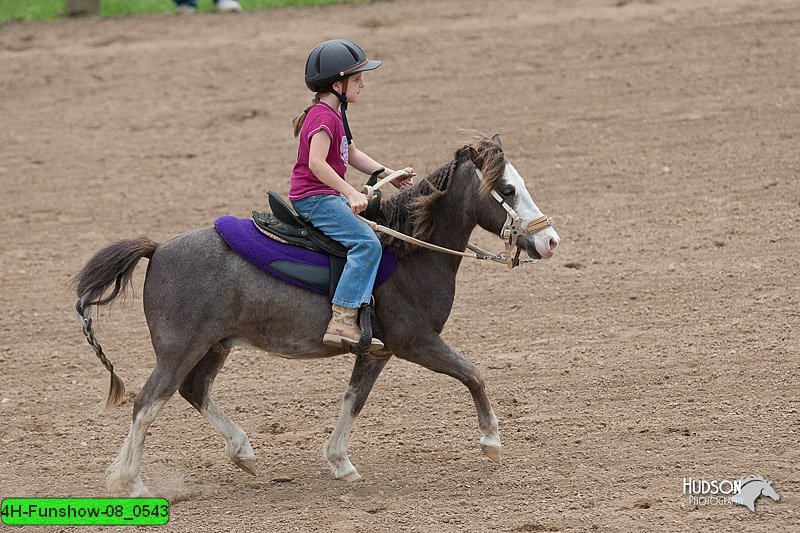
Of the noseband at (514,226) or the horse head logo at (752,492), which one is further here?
the noseband at (514,226)

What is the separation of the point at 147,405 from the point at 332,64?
2.40m

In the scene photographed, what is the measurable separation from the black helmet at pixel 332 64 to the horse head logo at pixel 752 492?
3369 millimetres

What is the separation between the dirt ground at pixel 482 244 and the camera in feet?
22.3

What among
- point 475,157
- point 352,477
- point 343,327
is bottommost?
point 352,477

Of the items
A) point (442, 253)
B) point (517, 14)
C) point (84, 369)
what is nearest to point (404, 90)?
point (517, 14)

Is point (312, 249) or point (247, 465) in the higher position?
point (312, 249)

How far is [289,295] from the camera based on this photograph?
6.64 m

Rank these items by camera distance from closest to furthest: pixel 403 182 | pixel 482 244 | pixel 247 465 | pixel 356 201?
pixel 356 201 → pixel 247 465 → pixel 403 182 → pixel 482 244

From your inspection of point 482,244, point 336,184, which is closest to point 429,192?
point 336,184

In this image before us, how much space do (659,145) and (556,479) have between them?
6.36 meters

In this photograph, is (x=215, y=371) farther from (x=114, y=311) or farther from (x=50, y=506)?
(x=114, y=311)

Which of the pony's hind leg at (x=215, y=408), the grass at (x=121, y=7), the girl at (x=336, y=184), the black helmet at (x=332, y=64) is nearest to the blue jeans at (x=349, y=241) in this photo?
the girl at (x=336, y=184)

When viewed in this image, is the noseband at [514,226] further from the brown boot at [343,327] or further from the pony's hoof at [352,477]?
the pony's hoof at [352,477]

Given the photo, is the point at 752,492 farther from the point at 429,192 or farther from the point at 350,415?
the point at 429,192
